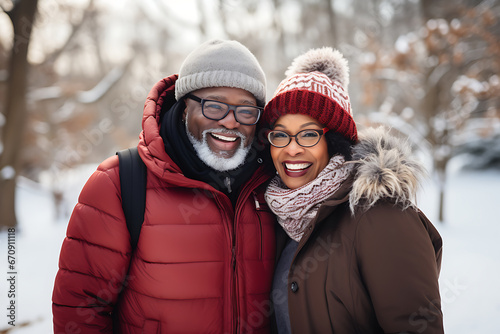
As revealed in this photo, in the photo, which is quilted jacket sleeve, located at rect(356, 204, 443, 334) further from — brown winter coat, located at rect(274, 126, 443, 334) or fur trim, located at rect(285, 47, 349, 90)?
fur trim, located at rect(285, 47, 349, 90)

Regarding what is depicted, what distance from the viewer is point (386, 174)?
146cm

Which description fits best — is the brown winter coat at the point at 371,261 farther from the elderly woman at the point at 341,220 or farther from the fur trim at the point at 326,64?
the fur trim at the point at 326,64

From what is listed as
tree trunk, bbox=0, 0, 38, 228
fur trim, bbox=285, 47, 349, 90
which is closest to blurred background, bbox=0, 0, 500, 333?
tree trunk, bbox=0, 0, 38, 228

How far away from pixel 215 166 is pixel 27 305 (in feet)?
12.2

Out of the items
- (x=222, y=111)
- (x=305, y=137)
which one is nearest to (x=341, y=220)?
(x=305, y=137)

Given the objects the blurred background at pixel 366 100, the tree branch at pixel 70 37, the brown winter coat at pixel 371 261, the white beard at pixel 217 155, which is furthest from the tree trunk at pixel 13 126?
the brown winter coat at pixel 371 261

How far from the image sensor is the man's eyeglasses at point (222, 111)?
1.85m

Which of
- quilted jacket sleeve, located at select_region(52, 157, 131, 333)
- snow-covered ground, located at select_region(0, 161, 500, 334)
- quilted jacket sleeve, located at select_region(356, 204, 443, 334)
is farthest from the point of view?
snow-covered ground, located at select_region(0, 161, 500, 334)

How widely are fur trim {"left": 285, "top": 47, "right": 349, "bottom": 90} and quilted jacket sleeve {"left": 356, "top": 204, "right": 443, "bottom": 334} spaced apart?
894mm

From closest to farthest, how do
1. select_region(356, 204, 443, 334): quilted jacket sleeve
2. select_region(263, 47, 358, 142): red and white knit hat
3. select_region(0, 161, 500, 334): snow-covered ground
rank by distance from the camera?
1. select_region(356, 204, 443, 334): quilted jacket sleeve
2. select_region(263, 47, 358, 142): red and white knit hat
3. select_region(0, 161, 500, 334): snow-covered ground

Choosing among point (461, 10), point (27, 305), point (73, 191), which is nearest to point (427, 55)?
point (461, 10)

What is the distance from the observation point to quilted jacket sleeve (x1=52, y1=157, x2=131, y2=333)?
1.56 meters

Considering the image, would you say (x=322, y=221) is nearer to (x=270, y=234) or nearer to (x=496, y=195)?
(x=270, y=234)

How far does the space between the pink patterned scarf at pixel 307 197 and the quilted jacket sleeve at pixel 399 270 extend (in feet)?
0.94
